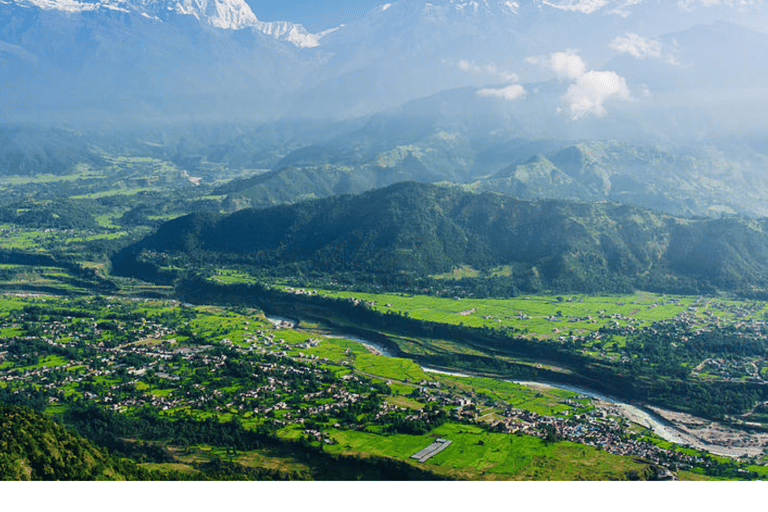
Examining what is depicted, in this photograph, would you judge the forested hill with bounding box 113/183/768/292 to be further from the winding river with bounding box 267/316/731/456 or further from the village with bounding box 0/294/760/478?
the village with bounding box 0/294/760/478

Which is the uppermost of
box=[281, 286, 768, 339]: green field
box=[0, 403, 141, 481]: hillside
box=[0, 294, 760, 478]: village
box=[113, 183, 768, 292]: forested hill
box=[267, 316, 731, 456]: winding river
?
box=[113, 183, 768, 292]: forested hill

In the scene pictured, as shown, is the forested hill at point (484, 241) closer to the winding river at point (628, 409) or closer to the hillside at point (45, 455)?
the winding river at point (628, 409)

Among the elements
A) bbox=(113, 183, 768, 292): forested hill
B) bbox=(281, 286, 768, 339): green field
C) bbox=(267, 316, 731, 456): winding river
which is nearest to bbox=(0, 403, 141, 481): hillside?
bbox=(267, 316, 731, 456): winding river

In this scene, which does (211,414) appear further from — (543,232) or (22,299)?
(543,232)

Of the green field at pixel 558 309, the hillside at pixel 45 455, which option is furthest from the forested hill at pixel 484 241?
the hillside at pixel 45 455

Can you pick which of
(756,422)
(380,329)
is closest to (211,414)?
(380,329)

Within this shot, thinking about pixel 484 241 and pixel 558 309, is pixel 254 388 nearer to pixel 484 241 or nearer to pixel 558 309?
pixel 558 309

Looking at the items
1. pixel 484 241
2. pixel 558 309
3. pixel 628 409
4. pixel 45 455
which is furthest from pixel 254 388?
pixel 484 241
